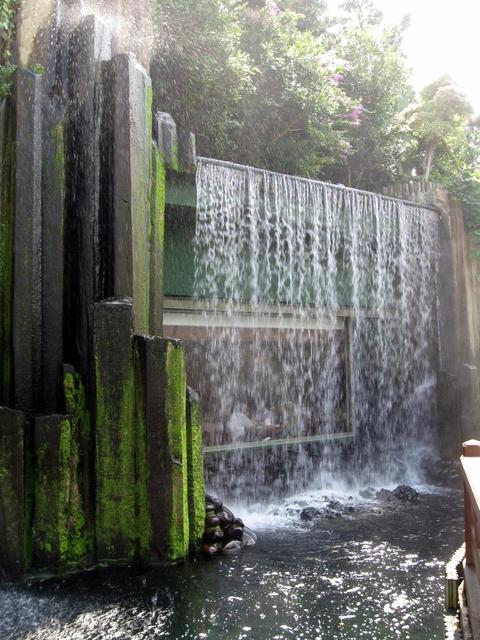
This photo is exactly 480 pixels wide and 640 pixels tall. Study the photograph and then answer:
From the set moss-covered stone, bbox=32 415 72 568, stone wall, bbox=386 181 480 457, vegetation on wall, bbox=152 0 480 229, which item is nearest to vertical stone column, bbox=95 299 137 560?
moss-covered stone, bbox=32 415 72 568

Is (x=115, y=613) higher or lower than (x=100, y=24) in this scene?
lower

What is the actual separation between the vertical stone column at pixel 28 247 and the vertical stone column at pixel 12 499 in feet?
1.27

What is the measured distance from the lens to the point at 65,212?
16.5 feet

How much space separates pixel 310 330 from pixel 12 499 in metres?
5.31

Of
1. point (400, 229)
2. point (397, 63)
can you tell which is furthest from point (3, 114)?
point (397, 63)

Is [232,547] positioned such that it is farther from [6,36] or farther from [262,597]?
[6,36]

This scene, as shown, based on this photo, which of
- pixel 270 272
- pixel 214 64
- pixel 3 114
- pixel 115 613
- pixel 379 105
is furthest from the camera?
pixel 379 105

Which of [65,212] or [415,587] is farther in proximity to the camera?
[65,212]

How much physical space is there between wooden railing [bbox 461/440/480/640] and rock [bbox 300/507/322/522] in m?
3.11

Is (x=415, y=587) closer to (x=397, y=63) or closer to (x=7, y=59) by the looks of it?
(x=7, y=59)

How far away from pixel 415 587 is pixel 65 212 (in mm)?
3781

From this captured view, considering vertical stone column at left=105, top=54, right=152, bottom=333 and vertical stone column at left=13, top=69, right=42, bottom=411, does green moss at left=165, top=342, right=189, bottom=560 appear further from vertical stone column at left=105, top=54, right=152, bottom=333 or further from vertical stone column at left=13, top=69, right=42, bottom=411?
vertical stone column at left=13, top=69, right=42, bottom=411

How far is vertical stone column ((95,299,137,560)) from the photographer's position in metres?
4.34

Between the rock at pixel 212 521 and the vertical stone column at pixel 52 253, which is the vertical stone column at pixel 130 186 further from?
the rock at pixel 212 521
